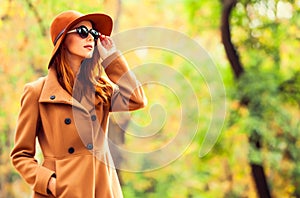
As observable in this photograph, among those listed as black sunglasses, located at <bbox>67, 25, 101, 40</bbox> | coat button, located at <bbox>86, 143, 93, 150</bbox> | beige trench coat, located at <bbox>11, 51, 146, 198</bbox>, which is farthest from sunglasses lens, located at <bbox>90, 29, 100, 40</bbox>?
coat button, located at <bbox>86, 143, 93, 150</bbox>

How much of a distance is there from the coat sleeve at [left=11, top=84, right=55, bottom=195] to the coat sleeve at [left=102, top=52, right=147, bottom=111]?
287mm

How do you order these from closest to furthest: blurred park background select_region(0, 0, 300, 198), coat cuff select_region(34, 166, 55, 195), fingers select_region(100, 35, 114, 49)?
coat cuff select_region(34, 166, 55, 195), fingers select_region(100, 35, 114, 49), blurred park background select_region(0, 0, 300, 198)

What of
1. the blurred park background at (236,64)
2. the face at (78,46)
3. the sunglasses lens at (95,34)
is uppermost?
the sunglasses lens at (95,34)

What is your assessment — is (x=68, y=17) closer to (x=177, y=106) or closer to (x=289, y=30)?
(x=289, y=30)

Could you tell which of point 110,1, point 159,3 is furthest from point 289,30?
point 159,3

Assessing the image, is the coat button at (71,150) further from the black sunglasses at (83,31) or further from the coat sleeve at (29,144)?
the black sunglasses at (83,31)

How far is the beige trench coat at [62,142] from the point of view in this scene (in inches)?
108

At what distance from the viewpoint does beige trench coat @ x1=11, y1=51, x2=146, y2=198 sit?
275 centimetres

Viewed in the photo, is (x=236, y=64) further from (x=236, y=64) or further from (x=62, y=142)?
(x=62, y=142)

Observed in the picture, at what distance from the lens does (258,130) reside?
873 cm

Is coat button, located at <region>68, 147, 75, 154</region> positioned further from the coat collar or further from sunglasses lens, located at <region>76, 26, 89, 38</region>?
sunglasses lens, located at <region>76, 26, 89, 38</region>

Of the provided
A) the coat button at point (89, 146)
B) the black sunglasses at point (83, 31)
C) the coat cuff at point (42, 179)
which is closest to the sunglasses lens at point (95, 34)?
the black sunglasses at point (83, 31)

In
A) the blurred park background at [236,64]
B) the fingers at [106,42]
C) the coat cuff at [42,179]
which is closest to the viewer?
the coat cuff at [42,179]

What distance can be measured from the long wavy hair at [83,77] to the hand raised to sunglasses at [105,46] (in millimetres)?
22
